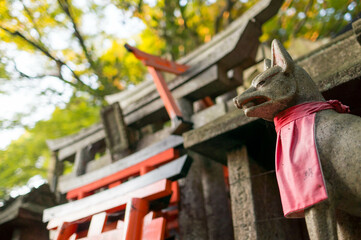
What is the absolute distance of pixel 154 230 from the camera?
12.3ft

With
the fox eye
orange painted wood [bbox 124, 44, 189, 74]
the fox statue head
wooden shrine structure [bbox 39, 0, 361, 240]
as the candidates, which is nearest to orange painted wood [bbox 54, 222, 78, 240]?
wooden shrine structure [bbox 39, 0, 361, 240]

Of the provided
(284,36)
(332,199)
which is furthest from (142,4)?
(332,199)

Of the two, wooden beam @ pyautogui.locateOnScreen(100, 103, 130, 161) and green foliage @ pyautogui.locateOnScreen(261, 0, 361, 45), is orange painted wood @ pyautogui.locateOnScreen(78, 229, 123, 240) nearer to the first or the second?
wooden beam @ pyautogui.locateOnScreen(100, 103, 130, 161)

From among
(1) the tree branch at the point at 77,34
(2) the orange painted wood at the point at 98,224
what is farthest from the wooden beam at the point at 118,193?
(1) the tree branch at the point at 77,34

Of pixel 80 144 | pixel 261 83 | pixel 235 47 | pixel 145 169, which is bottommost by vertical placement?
pixel 261 83

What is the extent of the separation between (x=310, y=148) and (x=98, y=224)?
3.14 metres

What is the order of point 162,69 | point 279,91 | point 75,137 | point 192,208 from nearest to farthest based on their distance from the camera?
point 279,91, point 192,208, point 162,69, point 75,137

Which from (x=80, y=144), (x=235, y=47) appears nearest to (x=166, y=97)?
(x=235, y=47)

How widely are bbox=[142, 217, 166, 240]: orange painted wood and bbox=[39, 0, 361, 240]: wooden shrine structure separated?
0.01 m

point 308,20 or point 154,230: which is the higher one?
point 308,20

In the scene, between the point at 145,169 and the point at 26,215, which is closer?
the point at 145,169

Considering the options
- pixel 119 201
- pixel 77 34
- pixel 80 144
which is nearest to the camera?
pixel 119 201

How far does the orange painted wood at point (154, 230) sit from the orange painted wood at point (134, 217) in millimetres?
97

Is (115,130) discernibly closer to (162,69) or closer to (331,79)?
(162,69)
